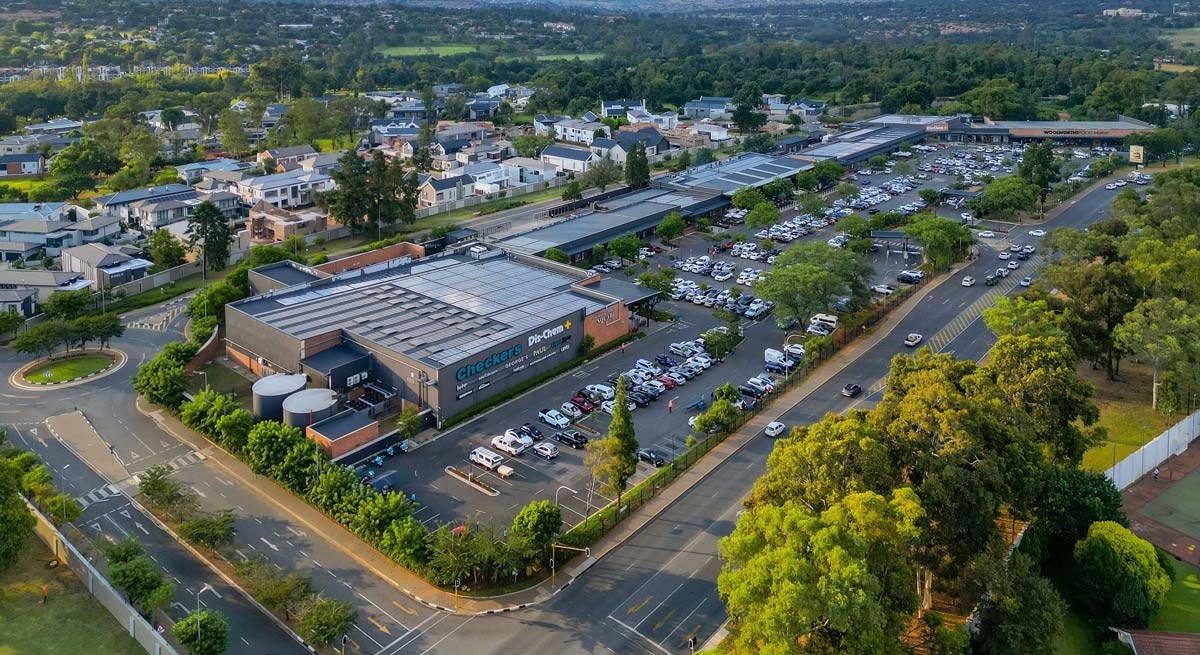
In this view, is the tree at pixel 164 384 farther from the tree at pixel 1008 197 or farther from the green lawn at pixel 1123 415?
the tree at pixel 1008 197

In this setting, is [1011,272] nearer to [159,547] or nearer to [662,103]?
[159,547]

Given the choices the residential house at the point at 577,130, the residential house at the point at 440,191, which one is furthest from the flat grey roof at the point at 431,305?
the residential house at the point at 577,130

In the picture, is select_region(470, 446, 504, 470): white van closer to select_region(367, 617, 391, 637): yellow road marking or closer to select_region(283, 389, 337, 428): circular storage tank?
select_region(283, 389, 337, 428): circular storage tank

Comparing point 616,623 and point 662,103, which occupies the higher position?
point 662,103

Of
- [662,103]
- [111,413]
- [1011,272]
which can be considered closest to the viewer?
[111,413]

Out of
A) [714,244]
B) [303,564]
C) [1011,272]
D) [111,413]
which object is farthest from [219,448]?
[1011,272]

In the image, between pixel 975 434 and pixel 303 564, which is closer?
pixel 975 434
